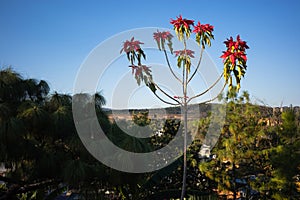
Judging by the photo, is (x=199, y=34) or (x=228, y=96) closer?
(x=199, y=34)

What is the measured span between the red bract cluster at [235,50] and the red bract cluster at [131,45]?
763 mm

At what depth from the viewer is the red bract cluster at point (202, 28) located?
251 cm

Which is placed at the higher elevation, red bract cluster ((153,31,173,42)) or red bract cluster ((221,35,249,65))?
red bract cluster ((153,31,173,42))

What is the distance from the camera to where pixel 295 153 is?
3.71 m

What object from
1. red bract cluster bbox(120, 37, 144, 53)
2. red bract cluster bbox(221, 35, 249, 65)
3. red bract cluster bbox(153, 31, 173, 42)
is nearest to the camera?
red bract cluster bbox(221, 35, 249, 65)

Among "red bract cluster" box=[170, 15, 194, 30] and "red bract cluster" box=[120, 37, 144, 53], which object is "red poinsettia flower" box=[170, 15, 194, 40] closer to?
"red bract cluster" box=[170, 15, 194, 30]

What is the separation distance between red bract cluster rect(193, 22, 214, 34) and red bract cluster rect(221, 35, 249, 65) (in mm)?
308

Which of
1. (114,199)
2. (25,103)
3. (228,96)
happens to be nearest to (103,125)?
(25,103)

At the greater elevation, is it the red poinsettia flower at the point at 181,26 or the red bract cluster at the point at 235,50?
the red poinsettia flower at the point at 181,26

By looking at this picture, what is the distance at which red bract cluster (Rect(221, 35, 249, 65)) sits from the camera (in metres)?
2.15

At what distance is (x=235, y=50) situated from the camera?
2205 mm

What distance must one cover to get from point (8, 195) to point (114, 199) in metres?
1.37

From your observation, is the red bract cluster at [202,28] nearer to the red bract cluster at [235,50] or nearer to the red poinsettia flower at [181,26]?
the red poinsettia flower at [181,26]

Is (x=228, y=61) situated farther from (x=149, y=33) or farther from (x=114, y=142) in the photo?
(x=114, y=142)
